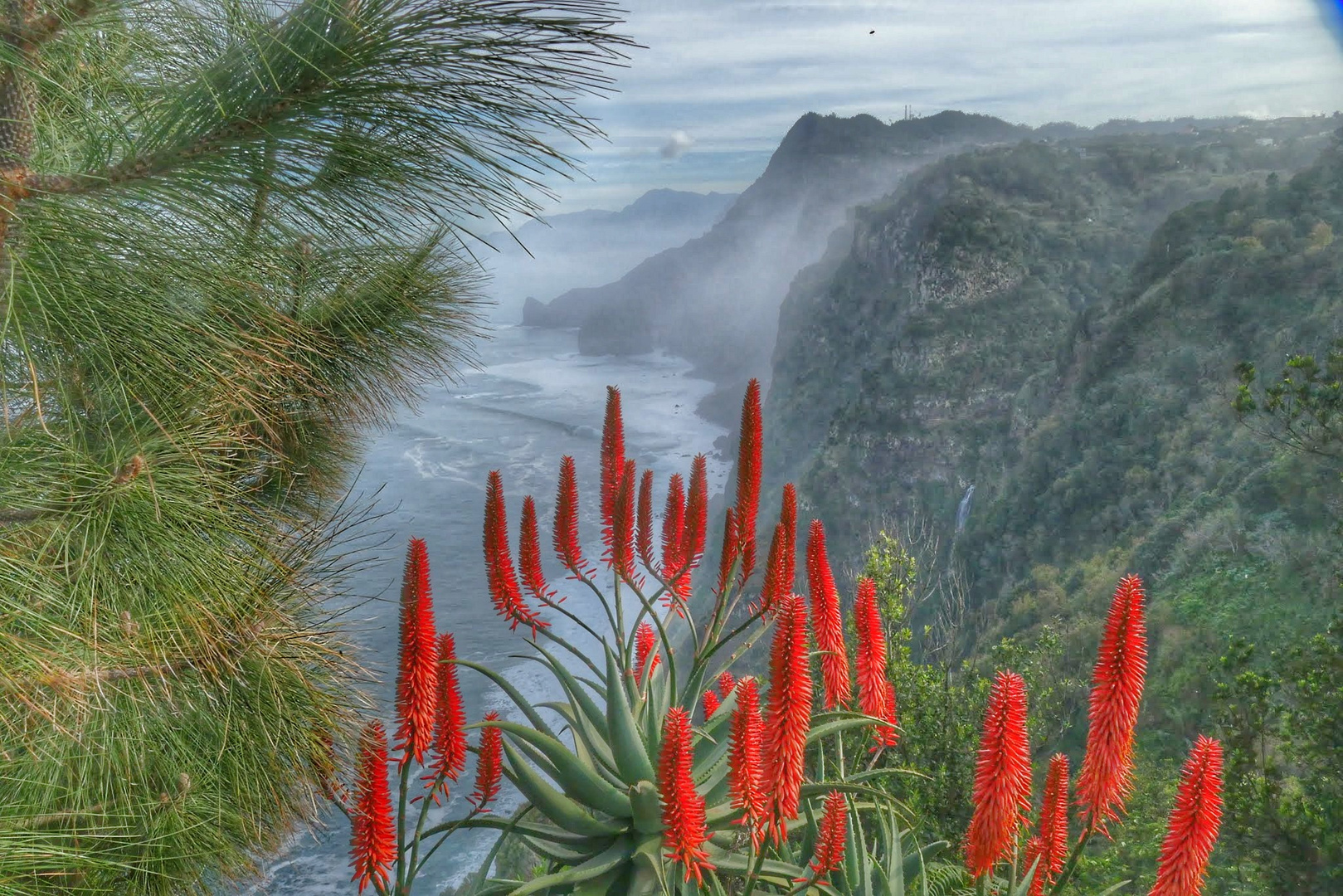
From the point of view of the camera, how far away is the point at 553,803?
5.52ft

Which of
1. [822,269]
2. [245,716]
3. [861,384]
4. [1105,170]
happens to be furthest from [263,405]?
[822,269]

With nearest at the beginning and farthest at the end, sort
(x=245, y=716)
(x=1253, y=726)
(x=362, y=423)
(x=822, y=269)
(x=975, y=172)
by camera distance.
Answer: (x=245, y=716)
(x=362, y=423)
(x=1253, y=726)
(x=975, y=172)
(x=822, y=269)

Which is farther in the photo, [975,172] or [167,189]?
[975,172]

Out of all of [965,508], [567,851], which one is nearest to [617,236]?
[965,508]

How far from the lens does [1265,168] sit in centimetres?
2758

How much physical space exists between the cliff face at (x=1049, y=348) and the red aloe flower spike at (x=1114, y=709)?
11.0 metres

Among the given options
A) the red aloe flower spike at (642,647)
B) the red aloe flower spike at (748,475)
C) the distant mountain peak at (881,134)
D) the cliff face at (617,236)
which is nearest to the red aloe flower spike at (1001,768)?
the red aloe flower spike at (748,475)

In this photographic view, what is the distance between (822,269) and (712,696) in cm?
3775

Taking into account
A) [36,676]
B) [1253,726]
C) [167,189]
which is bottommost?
[1253,726]

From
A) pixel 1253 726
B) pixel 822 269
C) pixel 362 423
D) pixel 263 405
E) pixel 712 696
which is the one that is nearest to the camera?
pixel 712 696

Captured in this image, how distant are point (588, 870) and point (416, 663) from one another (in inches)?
22.0

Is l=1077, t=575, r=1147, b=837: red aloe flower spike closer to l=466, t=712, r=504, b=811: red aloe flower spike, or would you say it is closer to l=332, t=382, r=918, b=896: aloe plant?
l=332, t=382, r=918, b=896: aloe plant

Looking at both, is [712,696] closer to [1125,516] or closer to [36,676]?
[36,676]

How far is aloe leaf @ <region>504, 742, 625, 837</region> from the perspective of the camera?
1.64m
